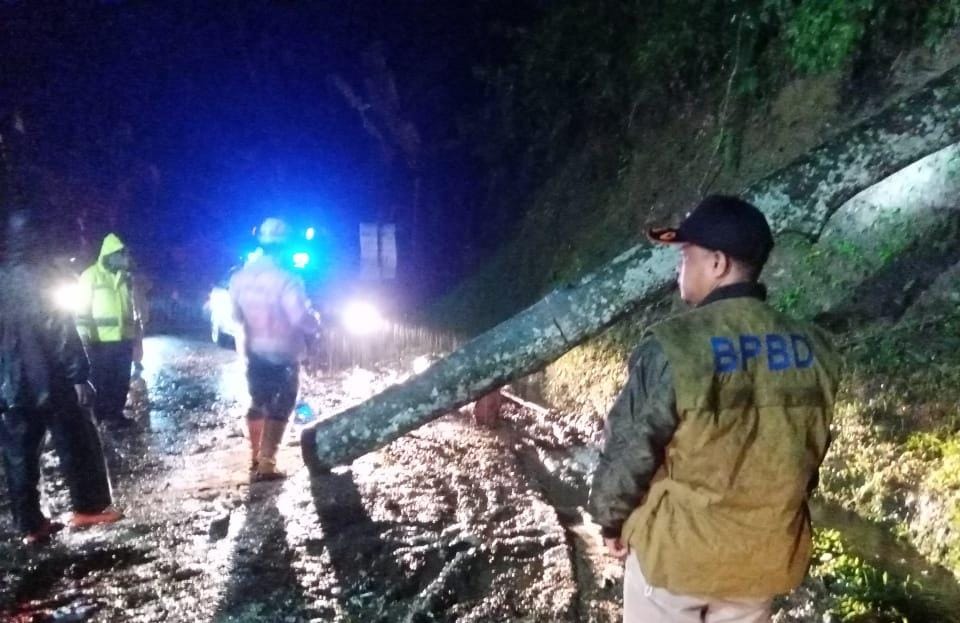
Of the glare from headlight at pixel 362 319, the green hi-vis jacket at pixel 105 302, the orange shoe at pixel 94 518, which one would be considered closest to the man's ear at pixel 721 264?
the orange shoe at pixel 94 518

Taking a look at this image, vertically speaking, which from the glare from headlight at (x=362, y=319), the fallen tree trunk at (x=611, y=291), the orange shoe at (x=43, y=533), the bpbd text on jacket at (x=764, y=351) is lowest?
the bpbd text on jacket at (x=764, y=351)

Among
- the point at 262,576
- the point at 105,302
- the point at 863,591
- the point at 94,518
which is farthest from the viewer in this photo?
the point at 105,302

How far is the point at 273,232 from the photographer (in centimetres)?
620

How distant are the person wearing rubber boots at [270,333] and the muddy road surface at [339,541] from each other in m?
0.39

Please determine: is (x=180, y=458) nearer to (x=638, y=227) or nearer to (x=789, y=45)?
(x=638, y=227)

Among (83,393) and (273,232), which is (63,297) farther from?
(273,232)

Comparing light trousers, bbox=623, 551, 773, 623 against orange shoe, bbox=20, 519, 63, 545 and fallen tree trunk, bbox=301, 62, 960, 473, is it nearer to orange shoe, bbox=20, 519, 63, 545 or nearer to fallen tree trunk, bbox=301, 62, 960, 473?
fallen tree trunk, bbox=301, 62, 960, 473

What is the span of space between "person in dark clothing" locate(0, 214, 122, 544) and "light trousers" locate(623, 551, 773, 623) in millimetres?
4261

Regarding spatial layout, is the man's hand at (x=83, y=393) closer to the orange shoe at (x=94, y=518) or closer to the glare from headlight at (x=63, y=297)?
the glare from headlight at (x=63, y=297)

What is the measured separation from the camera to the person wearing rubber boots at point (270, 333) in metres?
6.21

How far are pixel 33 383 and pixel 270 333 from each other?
67.1 inches

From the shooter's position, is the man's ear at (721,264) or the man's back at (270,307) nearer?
the man's ear at (721,264)

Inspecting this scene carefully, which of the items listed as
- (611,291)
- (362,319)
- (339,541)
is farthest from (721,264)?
(362,319)

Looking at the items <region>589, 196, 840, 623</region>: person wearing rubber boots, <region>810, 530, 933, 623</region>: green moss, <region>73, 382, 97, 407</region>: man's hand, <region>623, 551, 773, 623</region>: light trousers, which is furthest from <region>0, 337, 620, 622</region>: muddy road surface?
<region>589, 196, 840, 623</region>: person wearing rubber boots
